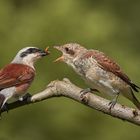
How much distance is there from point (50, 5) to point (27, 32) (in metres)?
1.77

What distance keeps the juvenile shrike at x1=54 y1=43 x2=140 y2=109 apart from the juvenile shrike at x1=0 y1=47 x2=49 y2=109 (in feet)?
1.52

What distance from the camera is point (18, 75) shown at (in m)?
8.14

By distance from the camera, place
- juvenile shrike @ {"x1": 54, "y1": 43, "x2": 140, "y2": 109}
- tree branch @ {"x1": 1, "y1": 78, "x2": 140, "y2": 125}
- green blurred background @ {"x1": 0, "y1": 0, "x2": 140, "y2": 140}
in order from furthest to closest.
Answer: green blurred background @ {"x1": 0, "y1": 0, "x2": 140, "y2": 140} < juvenile shrike @ {"x1": 54, "y1": 43, "x2": 140, "y2": 109} < tree branch @ {"x1": 1, "y1": 78, "x2": 140, "y2": 125}

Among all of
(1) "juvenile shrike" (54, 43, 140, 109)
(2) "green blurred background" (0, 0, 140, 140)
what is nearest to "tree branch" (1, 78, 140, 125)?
(1) "juvenile shrike" (54, 43, 140, 109)

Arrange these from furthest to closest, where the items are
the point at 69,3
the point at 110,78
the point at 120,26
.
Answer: the point at 120,26
the point at 69,3
the point at 110,78

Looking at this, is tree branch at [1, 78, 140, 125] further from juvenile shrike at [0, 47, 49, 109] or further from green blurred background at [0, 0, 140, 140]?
green blurred background at [0, 0, 140, 140]

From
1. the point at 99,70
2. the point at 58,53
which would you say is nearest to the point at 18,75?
the point at 99,70

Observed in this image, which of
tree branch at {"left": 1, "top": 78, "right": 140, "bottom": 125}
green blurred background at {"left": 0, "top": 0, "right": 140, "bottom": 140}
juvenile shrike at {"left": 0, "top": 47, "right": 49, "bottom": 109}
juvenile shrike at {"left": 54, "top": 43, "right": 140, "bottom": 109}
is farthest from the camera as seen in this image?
green blurred background at {"left": 0, "top": 0, "right": 140, "bottom": 140}

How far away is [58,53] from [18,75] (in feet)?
16.4

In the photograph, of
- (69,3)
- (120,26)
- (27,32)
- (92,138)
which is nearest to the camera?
(92,138)

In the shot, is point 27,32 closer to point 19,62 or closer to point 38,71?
point 38,71

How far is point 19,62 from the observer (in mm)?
8578

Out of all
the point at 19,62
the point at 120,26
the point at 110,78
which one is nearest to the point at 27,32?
the point at 120,26

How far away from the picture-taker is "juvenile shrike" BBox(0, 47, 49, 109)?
772cm
